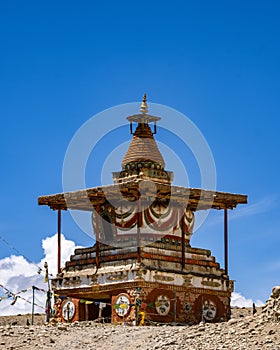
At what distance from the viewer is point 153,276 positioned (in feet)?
157

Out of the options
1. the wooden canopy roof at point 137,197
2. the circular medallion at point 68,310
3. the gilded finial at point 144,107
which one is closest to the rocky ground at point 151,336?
the circular medallion at point 68,310

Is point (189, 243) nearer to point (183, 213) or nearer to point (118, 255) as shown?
point (183, 213)

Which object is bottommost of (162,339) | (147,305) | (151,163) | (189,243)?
(162,339)

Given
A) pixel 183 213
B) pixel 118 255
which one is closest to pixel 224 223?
pixel 183 213

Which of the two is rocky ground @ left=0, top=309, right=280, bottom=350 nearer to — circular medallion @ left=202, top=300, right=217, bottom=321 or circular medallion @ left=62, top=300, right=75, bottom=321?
circular medallion @ left=62, top=300, right=75, bottom=321

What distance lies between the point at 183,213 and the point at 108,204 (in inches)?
146

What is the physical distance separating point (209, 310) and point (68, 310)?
6.57m

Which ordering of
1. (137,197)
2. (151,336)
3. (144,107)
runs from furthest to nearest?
1. (144,107)
2. (137,197)
3. (151,336)

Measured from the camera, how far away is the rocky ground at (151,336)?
36594 millimetres

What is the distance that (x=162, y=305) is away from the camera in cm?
4803

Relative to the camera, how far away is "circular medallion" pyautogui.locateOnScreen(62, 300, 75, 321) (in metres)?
50.2

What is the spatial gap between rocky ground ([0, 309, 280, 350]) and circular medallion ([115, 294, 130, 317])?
2.11m

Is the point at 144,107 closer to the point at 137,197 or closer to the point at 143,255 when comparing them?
the point at 137,197

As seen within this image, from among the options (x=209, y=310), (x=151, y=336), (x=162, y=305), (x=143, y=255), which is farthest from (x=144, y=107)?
(x=151, y=336)
